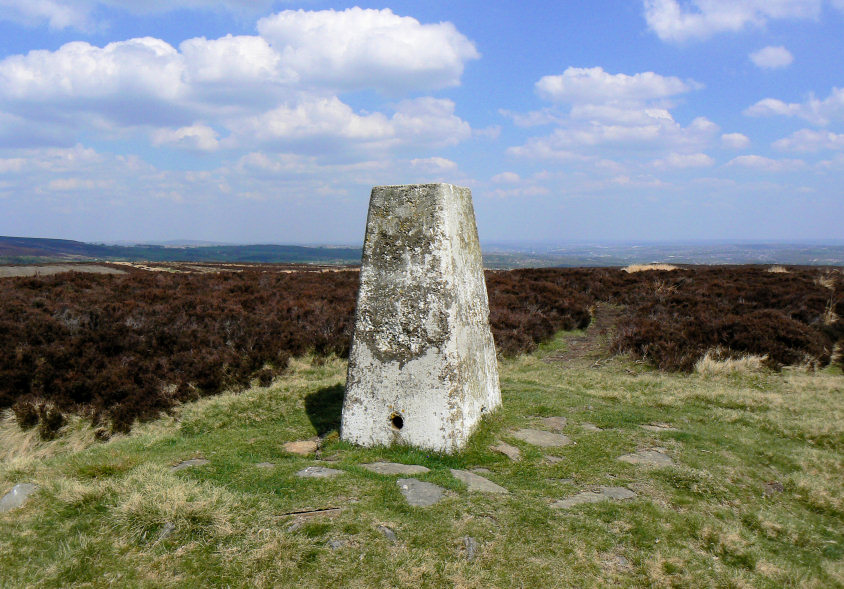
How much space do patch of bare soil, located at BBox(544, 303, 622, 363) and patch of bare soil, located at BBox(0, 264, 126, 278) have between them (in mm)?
22180

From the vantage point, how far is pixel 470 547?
3879mm

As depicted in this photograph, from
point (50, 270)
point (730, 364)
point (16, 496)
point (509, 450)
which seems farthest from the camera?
point (50, 270)

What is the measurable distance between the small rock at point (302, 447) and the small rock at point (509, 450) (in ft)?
7.48

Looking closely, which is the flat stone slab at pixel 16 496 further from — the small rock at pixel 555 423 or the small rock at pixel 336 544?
the small rock at pixel 555 423

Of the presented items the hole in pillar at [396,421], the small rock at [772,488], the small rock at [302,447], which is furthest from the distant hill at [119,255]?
the small rock at [772,488]

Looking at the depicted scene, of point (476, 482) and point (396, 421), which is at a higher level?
point (396, 421)

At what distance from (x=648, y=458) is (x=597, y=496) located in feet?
4.92

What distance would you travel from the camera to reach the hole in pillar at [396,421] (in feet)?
19.6

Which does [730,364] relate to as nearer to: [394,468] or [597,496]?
[597,496]

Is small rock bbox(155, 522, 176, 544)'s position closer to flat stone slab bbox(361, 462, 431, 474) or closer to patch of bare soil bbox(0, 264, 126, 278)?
flat stone slab bbox(361, 462, 431, 474)

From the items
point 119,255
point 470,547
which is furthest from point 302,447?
point 119,255

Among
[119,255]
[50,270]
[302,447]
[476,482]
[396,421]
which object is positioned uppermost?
[119,255]

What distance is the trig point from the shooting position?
5.82 metres

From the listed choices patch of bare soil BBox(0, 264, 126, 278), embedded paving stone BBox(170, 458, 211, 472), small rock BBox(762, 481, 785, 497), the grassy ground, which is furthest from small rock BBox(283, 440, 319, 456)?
patch of bare soil BBox(0, 264, 126, 278)
